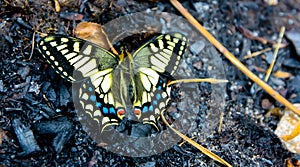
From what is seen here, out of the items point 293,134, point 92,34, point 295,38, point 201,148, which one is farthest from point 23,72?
point 295,38

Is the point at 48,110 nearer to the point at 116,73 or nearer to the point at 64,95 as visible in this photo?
the point at 64,95

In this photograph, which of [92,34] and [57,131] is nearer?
[57,131]

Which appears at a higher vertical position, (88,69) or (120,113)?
(88,69)

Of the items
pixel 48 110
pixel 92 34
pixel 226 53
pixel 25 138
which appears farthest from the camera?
pixel 226 53

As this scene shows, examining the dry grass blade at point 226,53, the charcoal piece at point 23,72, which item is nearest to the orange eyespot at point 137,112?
the charcoal piece at point 23,72

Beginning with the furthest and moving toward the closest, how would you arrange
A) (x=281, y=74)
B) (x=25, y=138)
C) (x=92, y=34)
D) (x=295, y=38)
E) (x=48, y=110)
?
1. (x=295, y=38)
2. (x=281, y=74)
3. (x=92, y=34)
4. (x=48, y=110)
5. (x=25, y=138)

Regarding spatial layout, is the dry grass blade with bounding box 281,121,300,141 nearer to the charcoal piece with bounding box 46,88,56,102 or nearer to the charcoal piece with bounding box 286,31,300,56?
the charcoal piece with bounding box 286,31,300,56
